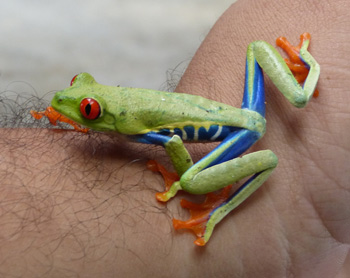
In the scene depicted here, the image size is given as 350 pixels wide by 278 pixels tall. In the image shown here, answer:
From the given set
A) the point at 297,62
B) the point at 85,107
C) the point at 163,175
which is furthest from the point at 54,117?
the point at 297,62

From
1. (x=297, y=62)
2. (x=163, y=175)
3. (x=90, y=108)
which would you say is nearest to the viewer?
(x=90, y=108)

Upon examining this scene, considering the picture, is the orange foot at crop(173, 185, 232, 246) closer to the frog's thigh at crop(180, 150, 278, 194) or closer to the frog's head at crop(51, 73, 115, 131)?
the frog's thigh at crop(180, 150, 278, 194)

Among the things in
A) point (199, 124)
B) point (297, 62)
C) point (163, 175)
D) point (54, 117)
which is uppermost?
point (54, 117)

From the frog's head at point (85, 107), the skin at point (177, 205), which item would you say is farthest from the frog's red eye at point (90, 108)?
the skin at point (177, 205)

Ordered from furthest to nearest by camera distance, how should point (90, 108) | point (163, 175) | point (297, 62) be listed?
point (297, 62), point (163, 175), point (90, 108)

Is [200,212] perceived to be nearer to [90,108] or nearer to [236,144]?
[236,144]

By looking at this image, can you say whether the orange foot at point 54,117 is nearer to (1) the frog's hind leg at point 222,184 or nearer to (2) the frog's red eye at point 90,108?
(2) the frog's red eye at point 90,108
